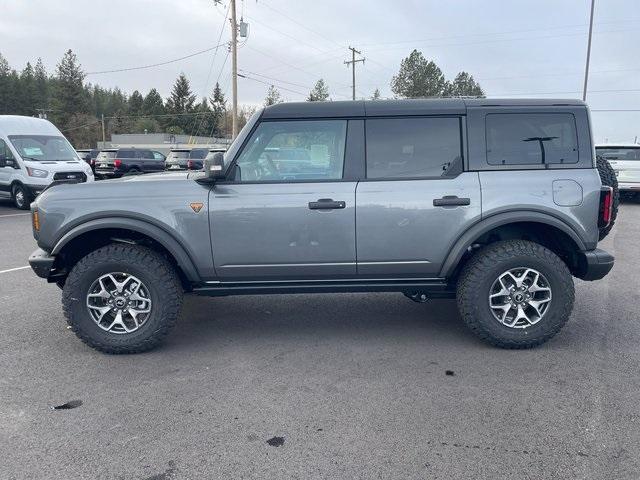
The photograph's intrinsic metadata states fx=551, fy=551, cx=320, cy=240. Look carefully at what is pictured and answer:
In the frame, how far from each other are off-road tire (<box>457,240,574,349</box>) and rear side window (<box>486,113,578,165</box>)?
2.33 feet

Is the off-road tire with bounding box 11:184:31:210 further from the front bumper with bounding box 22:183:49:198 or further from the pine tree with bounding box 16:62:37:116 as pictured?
the pine tree with bounding box 16:62:37:116

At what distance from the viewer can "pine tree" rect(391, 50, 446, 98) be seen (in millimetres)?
56781

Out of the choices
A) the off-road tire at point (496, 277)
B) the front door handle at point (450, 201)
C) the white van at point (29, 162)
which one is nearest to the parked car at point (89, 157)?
the white van at point (29, 162)

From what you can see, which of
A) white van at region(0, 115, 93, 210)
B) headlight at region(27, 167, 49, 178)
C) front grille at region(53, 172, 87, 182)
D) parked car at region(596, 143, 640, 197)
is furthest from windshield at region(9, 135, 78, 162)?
parked car at region(596, 143, 640, 197)

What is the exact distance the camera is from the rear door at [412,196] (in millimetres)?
4328

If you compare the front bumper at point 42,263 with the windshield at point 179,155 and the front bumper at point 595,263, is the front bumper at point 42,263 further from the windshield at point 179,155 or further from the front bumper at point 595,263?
the windshield at point 179,155

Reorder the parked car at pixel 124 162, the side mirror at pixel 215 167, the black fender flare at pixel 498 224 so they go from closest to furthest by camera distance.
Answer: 1. the side mirror at pixel 215 167
2. the black fender flare at pixel 498 224
3. the parked car at pixel 124 162

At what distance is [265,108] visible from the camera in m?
4.50

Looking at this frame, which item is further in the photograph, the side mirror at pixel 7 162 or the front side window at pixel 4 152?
the front side window at pixel 4 152

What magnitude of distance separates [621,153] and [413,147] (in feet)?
44.2

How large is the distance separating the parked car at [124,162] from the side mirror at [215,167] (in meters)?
22.8

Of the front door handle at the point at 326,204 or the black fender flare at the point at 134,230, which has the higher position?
the front door handle at the point at 326,204

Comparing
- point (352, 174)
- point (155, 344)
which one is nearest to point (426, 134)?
point (352, 174)

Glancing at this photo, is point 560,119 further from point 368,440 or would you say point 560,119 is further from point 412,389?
point 368,440
